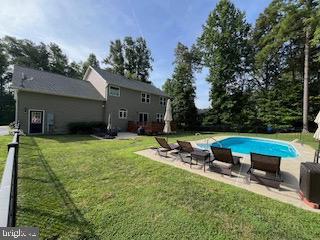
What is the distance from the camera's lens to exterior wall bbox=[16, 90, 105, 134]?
592 inches

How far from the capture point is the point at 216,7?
29.4 metres

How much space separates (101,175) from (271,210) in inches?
179

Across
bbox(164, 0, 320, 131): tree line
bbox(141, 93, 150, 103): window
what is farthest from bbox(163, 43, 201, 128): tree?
bbox(141, 93, 150, 103): window

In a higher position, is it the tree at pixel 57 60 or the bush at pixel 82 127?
the tree at pixel 57 60

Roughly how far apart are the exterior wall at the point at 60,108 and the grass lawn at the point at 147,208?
11.0 m

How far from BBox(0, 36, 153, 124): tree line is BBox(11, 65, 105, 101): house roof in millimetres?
16692

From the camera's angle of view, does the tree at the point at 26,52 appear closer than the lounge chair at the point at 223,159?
No

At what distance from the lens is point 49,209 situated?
3.95m

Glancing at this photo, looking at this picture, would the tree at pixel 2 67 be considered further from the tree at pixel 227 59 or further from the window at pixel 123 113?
the tree at pixel 227 59

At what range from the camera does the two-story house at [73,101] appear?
605 inches

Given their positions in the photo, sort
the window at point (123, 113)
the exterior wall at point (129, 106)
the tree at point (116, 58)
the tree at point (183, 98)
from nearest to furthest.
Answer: the exterior wall at point (129, 106) → the window at point (123, 113) → the tree at point (183, 98) → the tree at point (116, 58)

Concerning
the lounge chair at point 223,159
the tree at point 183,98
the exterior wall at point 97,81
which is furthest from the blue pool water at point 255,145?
the exterior wall at point 97,81

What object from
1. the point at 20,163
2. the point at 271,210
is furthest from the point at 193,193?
the point at 20,163

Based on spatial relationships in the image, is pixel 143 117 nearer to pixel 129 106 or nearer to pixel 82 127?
pixel 129 106
